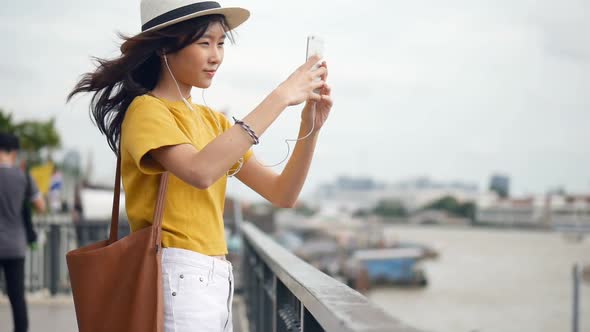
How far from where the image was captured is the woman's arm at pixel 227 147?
1.79 metres

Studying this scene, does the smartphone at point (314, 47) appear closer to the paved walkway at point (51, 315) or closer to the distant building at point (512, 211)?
the paved walkway at point (51, 315)

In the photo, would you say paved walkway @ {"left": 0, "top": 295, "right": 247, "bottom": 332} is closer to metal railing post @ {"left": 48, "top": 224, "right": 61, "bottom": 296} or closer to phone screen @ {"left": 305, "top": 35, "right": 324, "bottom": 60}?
metal railing post @ {"left": 48, "top": 224, "right": 61, "bottom": 296}

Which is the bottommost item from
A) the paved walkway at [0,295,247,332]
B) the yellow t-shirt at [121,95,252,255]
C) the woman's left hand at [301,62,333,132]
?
the paved walkway at [0,295,247,332]

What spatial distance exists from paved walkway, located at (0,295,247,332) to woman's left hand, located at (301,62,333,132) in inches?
185

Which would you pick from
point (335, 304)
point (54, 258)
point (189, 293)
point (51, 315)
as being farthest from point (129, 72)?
point (54, 258)

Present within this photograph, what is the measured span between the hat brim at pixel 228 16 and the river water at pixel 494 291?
10.7 metres

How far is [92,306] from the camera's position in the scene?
1.95 meters

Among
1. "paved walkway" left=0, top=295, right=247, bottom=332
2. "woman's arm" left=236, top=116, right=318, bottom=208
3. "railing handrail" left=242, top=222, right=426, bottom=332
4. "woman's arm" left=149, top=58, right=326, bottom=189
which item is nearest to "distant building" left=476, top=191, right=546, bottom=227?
"paved walkway" left=0, top=295, right=247, bottom=332

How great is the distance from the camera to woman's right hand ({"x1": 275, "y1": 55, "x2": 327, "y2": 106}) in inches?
72.9

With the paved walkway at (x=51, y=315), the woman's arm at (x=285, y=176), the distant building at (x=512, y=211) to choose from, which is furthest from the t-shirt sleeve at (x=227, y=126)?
the distant building at (x=512, y=211)

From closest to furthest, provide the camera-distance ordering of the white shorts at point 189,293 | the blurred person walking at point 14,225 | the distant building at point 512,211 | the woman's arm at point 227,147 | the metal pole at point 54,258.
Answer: the woman's arm at point 227,147 < the white shorts at point 189,293 < the blurred person walking at point 14,225 < the metal pole at point 54,258 < the distant building at point 512,211

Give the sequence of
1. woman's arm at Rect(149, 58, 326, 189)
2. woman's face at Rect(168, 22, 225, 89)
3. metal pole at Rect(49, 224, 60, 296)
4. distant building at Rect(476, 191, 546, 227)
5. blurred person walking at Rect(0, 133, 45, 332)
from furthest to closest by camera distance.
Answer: distant building at Rect(476, 191, 546, 227), metal pole at Rect(49, 224, 60, 296), blurred person walking at Rect(0, 133, 45, 332), woman's face at Rect(168, 22, 225, 89), woman's arm at Rect(149, 58, 326, 189)

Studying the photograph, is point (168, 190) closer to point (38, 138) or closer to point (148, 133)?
point (148, 133)

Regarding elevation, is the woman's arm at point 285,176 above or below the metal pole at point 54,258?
above
